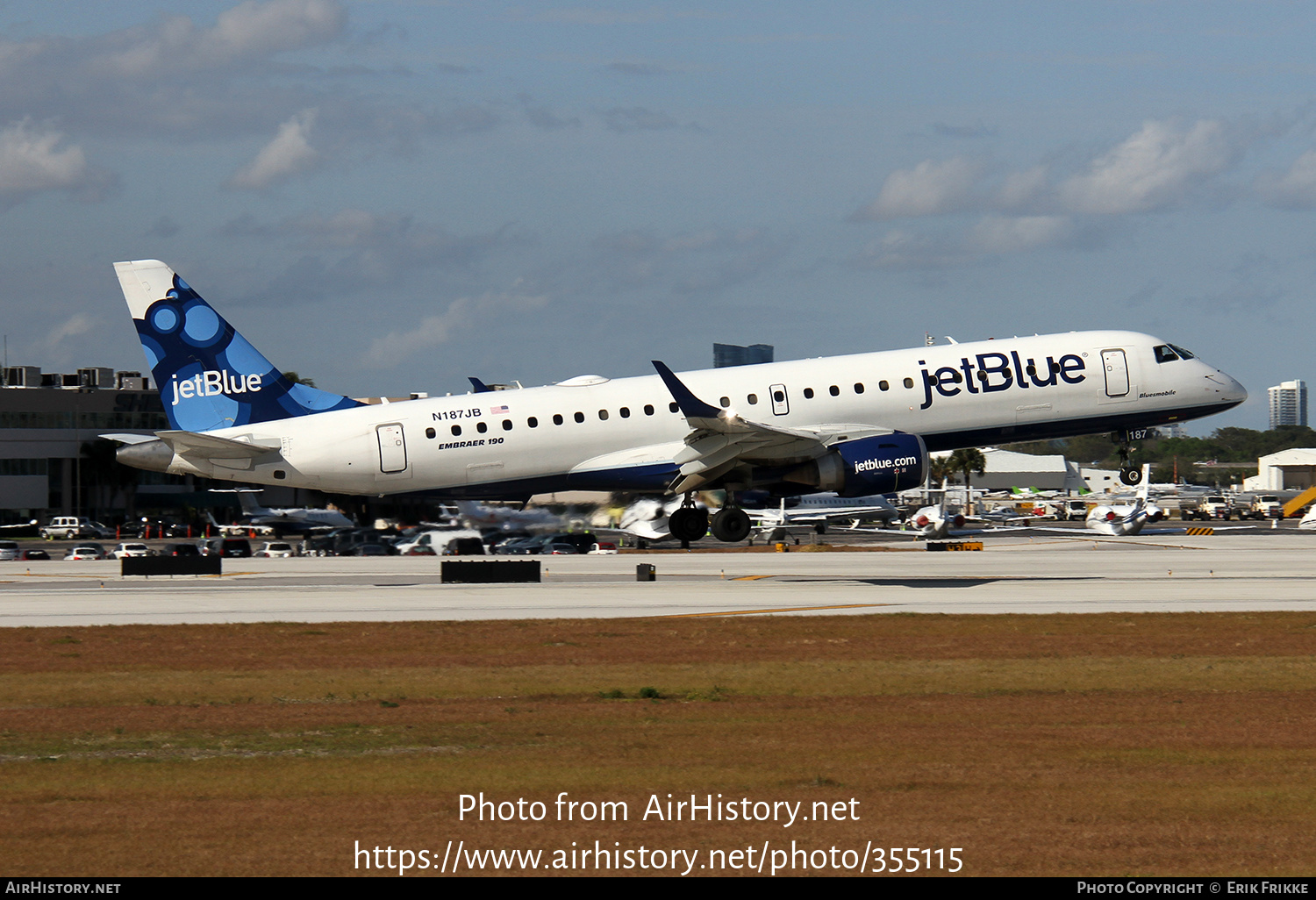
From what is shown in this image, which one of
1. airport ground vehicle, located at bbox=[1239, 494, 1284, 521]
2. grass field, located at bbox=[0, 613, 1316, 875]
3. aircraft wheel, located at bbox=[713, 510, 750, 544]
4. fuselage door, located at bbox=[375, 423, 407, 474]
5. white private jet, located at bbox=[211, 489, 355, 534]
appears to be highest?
fuselage door, located at bbox=[375, 423, 407, 474]

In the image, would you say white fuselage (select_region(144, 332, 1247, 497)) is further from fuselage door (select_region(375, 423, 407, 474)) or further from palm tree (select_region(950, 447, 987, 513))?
palm tree (select_region(950, 447, 987, 513))

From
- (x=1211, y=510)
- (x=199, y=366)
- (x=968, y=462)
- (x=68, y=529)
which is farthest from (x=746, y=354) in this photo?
(x=968, y=462)

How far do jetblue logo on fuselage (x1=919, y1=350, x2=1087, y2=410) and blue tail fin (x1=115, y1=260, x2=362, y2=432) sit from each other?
1868cm

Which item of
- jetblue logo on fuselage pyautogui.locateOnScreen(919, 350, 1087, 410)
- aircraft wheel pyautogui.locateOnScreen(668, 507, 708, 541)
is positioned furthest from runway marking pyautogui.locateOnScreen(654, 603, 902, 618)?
jetblue logo on fuselage pyautogui.locateOnScreen(919, 350, 1087, 410)

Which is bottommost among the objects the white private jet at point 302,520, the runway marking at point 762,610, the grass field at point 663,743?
the grass field at point 663,743

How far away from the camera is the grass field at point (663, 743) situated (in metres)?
13.4

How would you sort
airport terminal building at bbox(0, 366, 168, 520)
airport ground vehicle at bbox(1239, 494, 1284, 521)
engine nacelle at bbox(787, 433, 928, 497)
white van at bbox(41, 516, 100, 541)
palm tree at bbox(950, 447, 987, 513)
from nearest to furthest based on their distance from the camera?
1. engine nacelle at bbox(787, 433, 928, 497)
2. white van at bbox(41, 516, 100, 541)
3. airport terminal building at bbox(0, 366, 168, 520)
4. airport ground vehicle at bbox(1239, 494, 1284, 521)
5. palm tree at bbox(950, 447, 987, 513)

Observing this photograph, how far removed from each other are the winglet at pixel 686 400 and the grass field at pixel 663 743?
794 cm

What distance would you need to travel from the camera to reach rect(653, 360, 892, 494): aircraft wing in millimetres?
38000

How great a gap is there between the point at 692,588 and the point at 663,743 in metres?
23.8

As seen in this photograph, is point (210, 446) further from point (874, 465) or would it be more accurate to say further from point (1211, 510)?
point (1211, 510)

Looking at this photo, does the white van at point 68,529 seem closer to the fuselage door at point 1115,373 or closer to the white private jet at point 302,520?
the white private jet at point 302,520

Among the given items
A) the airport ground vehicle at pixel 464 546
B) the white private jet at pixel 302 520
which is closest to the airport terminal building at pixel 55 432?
the white private jet at pixel 302 520

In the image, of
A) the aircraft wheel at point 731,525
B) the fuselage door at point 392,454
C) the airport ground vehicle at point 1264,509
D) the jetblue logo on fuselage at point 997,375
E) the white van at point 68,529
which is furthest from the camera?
the airport ground vehicle at point 1264,509
